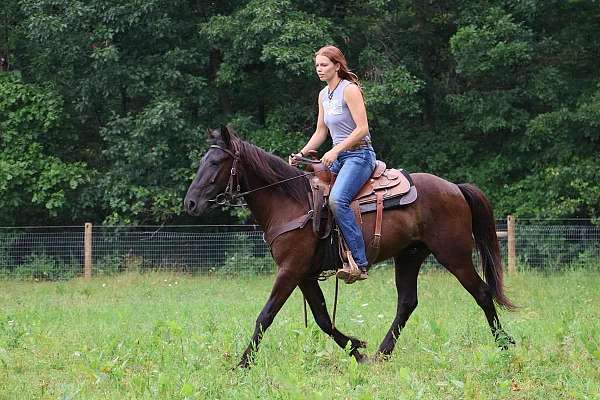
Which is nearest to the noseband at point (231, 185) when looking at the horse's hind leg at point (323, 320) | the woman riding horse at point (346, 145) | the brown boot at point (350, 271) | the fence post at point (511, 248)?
the woman riding horse at point (346, 145)

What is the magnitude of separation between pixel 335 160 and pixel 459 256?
1413 millimetres

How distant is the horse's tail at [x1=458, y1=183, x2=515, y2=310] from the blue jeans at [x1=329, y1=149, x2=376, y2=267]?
1.20m

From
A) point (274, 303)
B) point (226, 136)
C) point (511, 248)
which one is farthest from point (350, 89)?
point (511, 248)

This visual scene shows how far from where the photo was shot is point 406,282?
7871 mm

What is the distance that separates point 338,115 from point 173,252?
35.3 ft

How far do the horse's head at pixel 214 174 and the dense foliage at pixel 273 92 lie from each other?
1063cm

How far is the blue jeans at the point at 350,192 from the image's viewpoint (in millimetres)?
7105

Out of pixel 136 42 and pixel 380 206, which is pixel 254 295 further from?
pixel 136 42

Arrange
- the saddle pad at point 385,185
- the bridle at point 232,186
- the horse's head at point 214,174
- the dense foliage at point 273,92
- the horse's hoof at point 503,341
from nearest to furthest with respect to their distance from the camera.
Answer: the horse's head at point 214,174, the bridle at point 232,186, the horse's hoof at point 503,341, the saddle pad at point 385,185, the dense foliage at point 273,92

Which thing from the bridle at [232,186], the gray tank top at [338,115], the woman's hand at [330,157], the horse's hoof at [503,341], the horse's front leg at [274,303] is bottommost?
the horse's hoof at [503,341]

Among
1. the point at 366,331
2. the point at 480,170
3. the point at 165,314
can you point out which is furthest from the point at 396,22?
the point at 366,331

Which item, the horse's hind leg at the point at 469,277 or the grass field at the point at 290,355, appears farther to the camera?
the horse's hind leg at the point at 469,277

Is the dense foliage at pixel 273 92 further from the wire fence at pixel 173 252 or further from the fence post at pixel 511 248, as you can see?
the fence post at pixel 511 248

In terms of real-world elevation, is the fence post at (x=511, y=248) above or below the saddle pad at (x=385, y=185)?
below
